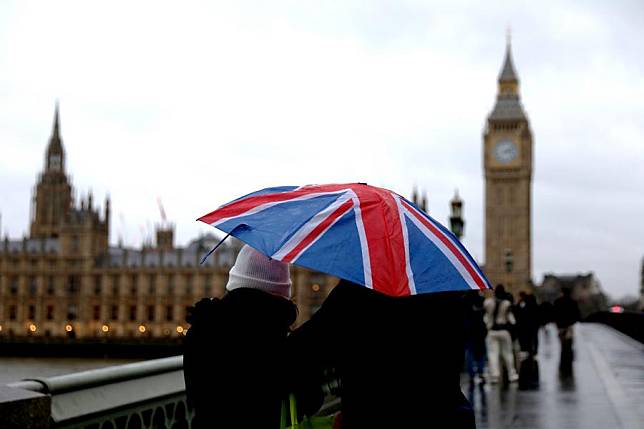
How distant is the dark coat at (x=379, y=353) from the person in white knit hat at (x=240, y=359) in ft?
0.36

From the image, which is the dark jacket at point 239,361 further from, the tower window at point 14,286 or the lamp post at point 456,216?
the tower window at point 14,286

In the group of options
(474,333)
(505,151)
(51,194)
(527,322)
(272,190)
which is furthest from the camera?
(51,194)

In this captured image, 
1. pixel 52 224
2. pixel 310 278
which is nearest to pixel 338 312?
pixel 310 278

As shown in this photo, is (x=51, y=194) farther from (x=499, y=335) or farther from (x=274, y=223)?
(x=274, y=223)

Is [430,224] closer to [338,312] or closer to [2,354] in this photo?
[338,312]

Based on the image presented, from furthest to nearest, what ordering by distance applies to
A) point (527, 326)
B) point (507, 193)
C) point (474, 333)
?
point (507, 193) → point (527, 326) → point (474, 333)

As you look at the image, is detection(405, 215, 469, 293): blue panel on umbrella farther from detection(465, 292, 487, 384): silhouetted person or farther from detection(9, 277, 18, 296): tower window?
detection(9, 277, 18, 296): tower window

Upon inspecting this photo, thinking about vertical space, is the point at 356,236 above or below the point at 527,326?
above

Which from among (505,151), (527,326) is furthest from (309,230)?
(505,151)

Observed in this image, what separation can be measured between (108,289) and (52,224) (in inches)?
1340

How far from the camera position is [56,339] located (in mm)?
88125

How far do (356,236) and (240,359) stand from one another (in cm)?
70

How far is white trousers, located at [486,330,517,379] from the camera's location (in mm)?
14945

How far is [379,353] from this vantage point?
141 inches
